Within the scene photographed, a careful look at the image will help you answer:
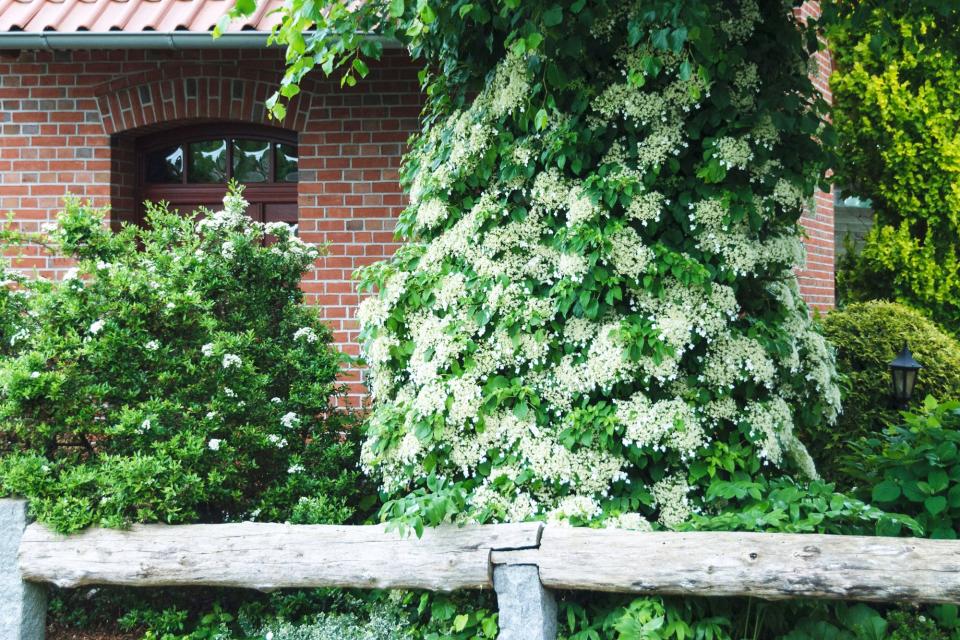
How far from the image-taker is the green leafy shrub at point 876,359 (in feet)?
20.9

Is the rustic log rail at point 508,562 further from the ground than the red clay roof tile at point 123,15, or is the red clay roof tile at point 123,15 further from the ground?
the red clay roof tile at point 123,15

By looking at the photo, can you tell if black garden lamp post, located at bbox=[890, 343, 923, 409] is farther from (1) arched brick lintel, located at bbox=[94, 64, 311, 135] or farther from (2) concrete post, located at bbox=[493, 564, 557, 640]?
(1) arched brick lintel, located at bbox=[94, 64, 311, 135]

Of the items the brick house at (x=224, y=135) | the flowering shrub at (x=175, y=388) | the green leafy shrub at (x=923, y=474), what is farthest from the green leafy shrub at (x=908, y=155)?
the flowering shrub at (x=175, y=388)

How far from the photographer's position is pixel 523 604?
11.8 ft

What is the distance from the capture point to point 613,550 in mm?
3486

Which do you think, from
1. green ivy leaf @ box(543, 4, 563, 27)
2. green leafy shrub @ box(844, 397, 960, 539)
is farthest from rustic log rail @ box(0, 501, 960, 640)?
green ivy leaf @ box(543, 4, 563, 27)

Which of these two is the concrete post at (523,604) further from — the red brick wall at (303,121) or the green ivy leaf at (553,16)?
the red brick wall at (303,121)

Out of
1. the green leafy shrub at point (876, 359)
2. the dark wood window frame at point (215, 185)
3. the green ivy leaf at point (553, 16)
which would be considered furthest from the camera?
the green leafy shrub at point (876, 359)

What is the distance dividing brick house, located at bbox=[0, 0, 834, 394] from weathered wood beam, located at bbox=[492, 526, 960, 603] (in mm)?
2840

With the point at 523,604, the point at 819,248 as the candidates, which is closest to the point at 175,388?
the point at 523,604

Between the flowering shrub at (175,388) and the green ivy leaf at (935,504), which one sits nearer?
the green ivy leaf at (935,504)

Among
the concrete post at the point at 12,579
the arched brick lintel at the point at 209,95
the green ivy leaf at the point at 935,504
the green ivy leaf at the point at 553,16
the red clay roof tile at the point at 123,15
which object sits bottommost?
the concrete post at the point at 12,579

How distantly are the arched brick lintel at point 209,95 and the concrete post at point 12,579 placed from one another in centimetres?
302

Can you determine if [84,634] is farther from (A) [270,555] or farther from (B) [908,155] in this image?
(B) [908,155]
